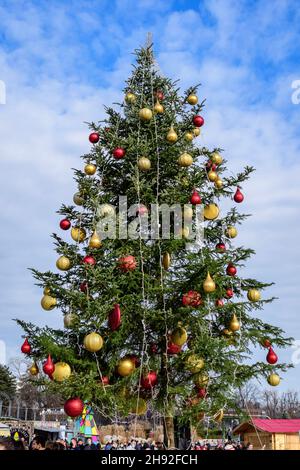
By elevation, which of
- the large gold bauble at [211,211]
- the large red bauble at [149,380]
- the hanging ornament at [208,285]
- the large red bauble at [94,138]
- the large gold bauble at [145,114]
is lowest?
the large red bauble at [149,380]

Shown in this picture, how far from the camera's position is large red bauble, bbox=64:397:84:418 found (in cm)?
864

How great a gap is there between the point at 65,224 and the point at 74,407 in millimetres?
3967

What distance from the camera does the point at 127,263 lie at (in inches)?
382

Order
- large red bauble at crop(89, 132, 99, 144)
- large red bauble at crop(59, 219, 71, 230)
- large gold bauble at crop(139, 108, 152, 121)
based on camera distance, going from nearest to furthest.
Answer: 1. large gold bauble at crop(139, 108, 152, 121)
2. large red bauble at crop(59, 219, 71, 230)
3. large red bauble at crop(89, 132, 99, 144)

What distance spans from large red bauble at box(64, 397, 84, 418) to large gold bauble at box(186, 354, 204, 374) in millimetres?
2139

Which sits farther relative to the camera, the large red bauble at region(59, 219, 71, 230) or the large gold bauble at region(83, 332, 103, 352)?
the large red bauble at region(59, 219, 71, 230)

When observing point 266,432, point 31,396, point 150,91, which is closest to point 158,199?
point 150,91

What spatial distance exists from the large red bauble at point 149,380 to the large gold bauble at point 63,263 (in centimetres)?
267

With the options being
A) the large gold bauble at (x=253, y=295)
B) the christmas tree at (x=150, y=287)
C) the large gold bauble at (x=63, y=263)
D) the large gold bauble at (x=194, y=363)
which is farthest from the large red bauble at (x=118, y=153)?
the large gold bauble at (x=194, y=363)

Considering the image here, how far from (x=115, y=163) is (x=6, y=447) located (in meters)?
7.49

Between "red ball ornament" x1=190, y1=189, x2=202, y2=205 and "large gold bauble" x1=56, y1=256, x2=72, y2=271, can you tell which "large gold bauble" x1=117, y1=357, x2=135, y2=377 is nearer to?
"large gold bauble" x1=56, y1=256, x2=72, y2=271

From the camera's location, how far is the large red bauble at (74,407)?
864cm

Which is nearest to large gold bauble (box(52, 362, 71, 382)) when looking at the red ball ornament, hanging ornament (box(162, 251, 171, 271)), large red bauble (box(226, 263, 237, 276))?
hanging ornament (box(162, 251, 171, 271))

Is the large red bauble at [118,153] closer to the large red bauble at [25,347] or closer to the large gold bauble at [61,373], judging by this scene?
the large red bauble at [25,347]
